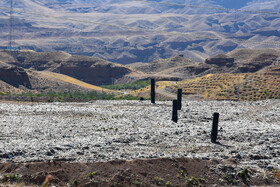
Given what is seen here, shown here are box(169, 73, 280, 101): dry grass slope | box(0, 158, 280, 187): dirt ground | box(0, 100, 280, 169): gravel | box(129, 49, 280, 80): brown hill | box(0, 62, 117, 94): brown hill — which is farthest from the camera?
box(129, 49, 280, 80): brown hill

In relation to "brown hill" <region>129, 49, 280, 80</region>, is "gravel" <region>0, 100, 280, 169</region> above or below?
above

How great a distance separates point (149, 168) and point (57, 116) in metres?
15.3

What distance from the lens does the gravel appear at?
19.1 meters

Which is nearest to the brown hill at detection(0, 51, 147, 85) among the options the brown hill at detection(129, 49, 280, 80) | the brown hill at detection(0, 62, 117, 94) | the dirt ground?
the brown hill at detection(129, 49, 280, 80)

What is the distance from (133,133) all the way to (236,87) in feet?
116

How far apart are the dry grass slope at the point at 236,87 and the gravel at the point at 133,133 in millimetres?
14920

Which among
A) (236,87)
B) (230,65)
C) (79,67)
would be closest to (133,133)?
(236,87)

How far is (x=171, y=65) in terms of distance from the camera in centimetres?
11419

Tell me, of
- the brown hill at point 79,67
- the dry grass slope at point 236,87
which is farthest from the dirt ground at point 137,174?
the brown hill at point 79,67

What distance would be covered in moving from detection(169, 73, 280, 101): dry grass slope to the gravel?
14920 millimetres

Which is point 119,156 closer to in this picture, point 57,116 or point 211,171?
point 211,171

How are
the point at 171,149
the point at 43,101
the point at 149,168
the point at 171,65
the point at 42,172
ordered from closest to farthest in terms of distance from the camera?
the point at 42,172 → the point at 149,168 → the point at 171,149 → the point at 43,101 → the point at 171,65

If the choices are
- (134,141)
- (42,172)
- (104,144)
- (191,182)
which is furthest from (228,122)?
(42,172)

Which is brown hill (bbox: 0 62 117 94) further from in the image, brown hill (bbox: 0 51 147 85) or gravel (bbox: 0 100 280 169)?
gravel (bbox: 0 100 280 169)
